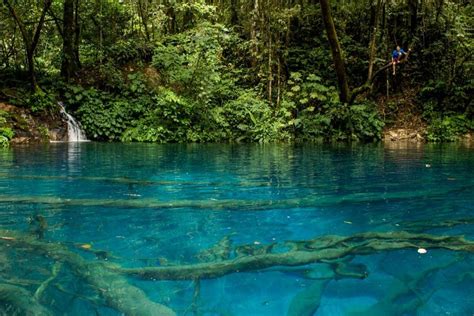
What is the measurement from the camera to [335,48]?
49.4 ft

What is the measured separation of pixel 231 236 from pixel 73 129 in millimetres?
14325

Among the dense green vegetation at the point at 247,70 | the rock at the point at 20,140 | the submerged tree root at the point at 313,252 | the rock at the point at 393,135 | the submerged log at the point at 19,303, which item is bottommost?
the submerged log at the point at 19,303

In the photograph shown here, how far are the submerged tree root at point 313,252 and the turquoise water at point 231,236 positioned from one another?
50mm

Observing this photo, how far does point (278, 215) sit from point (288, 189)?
1333 millimetres

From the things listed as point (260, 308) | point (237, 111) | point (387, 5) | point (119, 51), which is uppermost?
point (387, 5)

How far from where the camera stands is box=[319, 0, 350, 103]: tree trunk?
1424 centimetres

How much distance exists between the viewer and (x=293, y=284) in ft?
7.04

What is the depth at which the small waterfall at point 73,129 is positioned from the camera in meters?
15.6

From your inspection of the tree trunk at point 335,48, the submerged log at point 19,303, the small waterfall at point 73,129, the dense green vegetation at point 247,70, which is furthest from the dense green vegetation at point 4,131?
the submerged log at point 19,303

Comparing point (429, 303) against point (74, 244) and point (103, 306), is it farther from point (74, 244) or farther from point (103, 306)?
point (74, 244)

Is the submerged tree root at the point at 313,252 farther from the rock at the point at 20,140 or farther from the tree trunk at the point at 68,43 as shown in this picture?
the tree trunk at the point at 68,43

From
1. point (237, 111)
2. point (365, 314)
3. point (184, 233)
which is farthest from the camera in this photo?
point (237, 111)

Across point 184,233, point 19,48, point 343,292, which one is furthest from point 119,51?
point 343,292

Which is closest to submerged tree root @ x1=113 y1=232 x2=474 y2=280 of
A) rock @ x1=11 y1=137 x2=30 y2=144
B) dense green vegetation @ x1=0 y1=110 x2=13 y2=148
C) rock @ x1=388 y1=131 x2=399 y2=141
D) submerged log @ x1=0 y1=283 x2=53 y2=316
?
submerged log @ x1=0 y1=283 x2=53 y2=316
